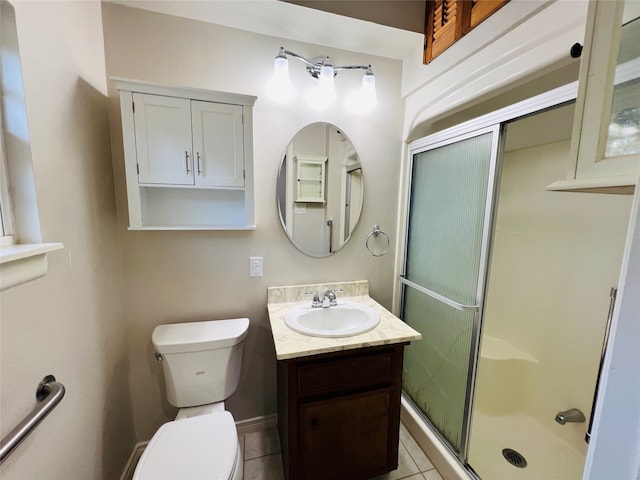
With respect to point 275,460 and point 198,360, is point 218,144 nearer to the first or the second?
point 198,360

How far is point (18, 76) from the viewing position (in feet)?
2.44

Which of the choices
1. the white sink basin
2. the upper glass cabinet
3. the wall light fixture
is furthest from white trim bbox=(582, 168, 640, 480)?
the wall light fixture

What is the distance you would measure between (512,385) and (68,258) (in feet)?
8.63

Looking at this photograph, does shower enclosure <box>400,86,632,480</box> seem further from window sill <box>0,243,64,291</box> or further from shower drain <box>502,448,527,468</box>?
window sill <box>0,243,64,291</box>

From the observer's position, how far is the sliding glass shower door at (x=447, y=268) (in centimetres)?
126

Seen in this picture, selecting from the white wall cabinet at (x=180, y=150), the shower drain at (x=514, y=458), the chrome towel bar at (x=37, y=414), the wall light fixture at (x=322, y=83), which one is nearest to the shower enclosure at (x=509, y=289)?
the shower drain at (x=514, y=458)

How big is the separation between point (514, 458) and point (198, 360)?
1.84 m

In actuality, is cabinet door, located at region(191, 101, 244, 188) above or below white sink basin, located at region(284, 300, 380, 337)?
above

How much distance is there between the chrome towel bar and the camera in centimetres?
62

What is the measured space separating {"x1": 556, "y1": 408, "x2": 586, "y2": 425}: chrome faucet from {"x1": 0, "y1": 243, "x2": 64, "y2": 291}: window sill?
247 cm

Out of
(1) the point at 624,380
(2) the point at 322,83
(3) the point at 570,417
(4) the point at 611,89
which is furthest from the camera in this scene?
(3) the point at 570,417

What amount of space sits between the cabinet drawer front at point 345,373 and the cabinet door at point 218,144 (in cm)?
96

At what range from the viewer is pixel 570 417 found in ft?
5.00

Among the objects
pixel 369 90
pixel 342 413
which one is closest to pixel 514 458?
pixel 342 413
